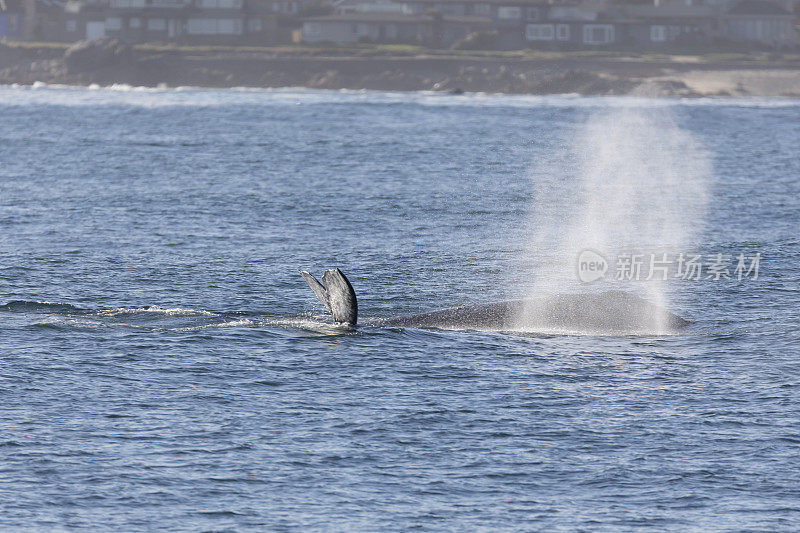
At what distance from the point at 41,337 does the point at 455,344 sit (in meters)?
10.2

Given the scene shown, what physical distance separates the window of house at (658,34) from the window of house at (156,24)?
75.1 m

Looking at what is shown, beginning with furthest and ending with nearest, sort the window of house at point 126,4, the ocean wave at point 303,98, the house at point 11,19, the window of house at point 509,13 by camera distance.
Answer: the house at point 11,19, the window of house at point 126,4, the window of house at point 509,13, the ocean wave at point 303,98

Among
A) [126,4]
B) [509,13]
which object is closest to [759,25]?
[509,13]

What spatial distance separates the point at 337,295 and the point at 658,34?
6173 inches

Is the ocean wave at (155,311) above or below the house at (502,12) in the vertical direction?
below

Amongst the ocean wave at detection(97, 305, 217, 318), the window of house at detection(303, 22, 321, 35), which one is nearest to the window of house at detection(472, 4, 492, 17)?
the window of house at detection(303, 22, 321, 35)

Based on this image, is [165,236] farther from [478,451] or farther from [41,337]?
[478,451]

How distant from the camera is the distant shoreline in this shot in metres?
154

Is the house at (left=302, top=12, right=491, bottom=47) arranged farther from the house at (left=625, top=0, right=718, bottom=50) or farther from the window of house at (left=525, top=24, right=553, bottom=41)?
the house at (left=625, top=0, right=718, bottom=50)

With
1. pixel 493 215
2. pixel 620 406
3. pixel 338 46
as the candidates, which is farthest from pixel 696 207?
pixel 338 46

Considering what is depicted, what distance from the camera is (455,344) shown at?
28359 millimetres

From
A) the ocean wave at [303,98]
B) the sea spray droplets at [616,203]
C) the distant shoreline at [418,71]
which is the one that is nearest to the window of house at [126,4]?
the distant shoreline at [418,71]

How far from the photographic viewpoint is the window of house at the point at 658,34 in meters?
176

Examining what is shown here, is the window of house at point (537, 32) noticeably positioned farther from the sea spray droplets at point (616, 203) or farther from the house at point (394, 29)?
the sea spray droplets at point (616, 203)
